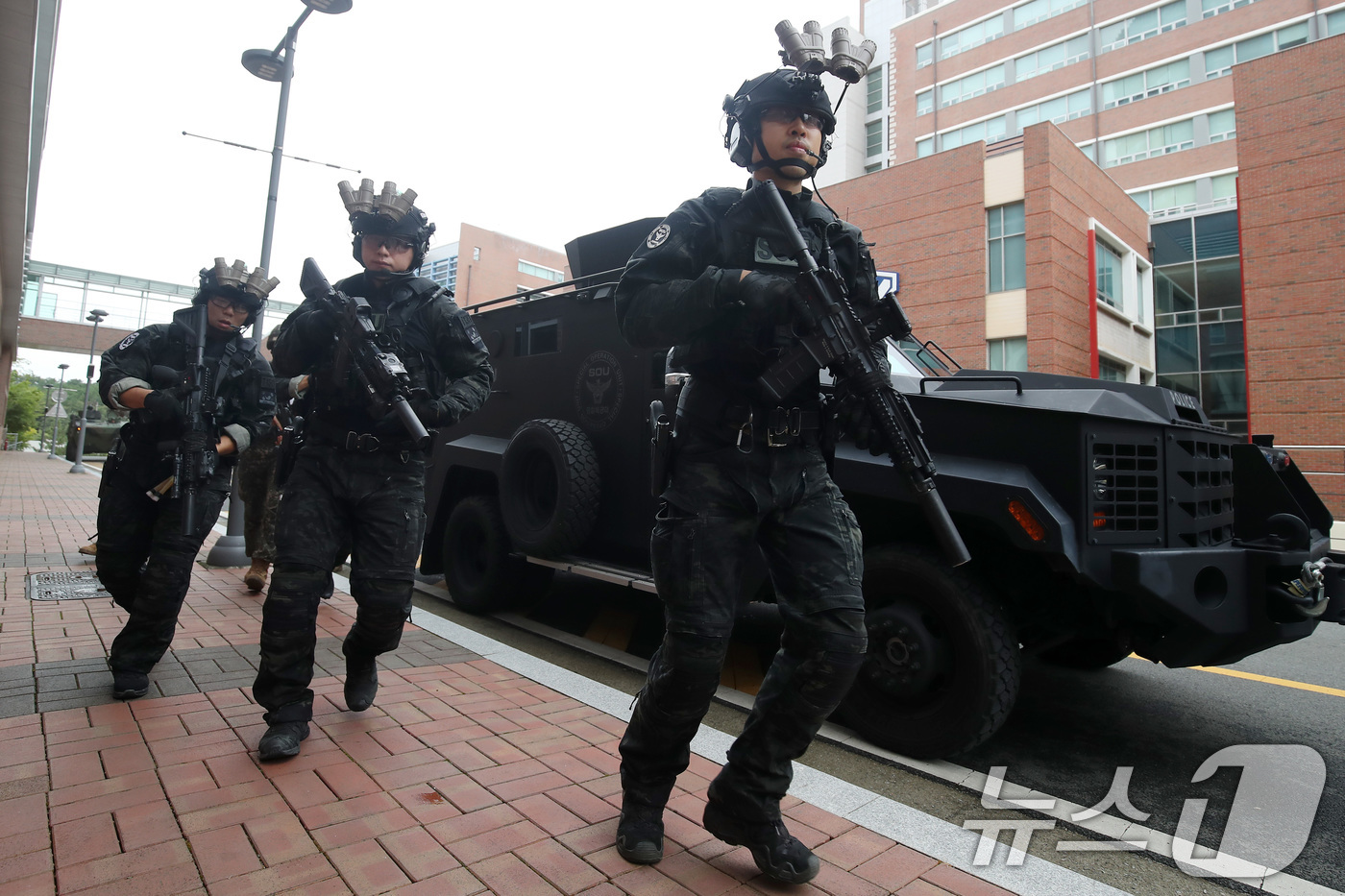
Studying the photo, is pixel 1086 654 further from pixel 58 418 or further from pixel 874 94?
pixel 874 94

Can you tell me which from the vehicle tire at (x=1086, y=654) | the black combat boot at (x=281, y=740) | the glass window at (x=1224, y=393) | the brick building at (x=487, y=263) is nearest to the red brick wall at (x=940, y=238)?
the glass window at (x=1224, y=393)

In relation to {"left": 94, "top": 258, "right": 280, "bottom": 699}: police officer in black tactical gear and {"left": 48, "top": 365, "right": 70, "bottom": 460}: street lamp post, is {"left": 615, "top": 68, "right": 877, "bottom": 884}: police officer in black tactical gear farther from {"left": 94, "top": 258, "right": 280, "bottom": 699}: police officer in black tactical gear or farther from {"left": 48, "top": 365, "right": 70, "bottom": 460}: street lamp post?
{"left": 48, "top": 365, "right": 70, "bottom": 460}: street lamp post

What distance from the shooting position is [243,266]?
397cm

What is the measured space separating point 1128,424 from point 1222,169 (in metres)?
37.6

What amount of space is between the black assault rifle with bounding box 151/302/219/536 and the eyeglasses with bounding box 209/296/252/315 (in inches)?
1.8

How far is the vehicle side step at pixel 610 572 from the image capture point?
14.3 feet

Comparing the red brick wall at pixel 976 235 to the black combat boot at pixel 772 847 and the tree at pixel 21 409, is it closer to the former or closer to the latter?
the black combat boot at pixel 772 847

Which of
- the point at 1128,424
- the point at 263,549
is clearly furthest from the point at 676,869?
the point at 263,549

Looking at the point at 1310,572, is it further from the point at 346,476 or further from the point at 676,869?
the point at 346,476

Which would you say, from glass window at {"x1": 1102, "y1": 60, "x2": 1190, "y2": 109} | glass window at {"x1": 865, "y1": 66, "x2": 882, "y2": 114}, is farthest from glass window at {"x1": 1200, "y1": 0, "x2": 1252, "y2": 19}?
glass window at {"x1": 865, "y1": 66, "x2": 882, "y2": 114}

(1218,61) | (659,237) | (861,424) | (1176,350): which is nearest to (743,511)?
(861,424)

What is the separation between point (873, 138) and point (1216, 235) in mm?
29193

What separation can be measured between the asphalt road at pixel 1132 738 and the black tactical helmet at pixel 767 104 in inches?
90.9

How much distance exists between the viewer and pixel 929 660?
3191 mm
